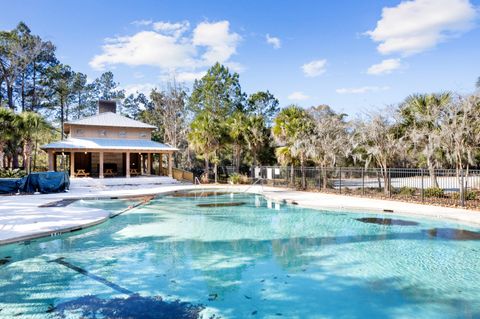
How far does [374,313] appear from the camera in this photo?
4.85 m

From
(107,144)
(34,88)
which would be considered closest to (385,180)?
(107,144)

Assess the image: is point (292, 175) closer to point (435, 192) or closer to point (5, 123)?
point (435, 192)

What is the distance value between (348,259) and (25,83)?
1652 inches

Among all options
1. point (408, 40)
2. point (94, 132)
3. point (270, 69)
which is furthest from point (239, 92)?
point (408, 40)

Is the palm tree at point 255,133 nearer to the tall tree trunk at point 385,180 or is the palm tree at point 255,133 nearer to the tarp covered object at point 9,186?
the tall tree trunk at point 385,180

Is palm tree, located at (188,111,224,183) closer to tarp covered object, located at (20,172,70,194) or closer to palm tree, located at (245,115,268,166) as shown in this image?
palm tree, located at (245,115,268,166)

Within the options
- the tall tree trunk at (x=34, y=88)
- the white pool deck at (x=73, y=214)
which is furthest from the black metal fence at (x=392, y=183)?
the tall tree trunk at (x=34, y=88)

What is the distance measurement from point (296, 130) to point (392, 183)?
8.04 m

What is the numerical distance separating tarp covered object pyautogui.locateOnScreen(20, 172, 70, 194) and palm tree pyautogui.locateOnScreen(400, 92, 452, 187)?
19853mm

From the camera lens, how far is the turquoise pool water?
501 centimetres

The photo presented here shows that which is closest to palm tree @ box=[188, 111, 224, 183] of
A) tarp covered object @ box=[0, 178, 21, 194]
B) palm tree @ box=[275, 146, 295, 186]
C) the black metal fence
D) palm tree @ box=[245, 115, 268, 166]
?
palm tree @ box=[245, 115, 268, 166]

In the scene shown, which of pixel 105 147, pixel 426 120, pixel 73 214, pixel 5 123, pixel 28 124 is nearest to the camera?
pixel 73 214

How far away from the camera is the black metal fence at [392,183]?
45.9 ft

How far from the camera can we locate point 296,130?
21016 mm
